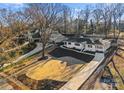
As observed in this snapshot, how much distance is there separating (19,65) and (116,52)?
1491mm

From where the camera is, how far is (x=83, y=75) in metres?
4.09

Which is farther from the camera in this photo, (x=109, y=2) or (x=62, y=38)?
(x=62, y=38)

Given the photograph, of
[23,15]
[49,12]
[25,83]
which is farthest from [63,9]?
[25,83]

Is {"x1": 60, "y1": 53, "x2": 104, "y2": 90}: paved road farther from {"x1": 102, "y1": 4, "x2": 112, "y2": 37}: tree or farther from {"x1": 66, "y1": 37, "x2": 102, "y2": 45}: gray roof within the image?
{"x1": 102, "y1": 4, "x2": 112, "y2": 37}: tree

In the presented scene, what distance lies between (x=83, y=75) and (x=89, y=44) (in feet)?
1.58

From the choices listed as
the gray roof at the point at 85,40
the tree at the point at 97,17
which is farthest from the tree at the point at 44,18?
the tree at the point at 97,17

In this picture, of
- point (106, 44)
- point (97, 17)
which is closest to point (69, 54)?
point (106, 44)

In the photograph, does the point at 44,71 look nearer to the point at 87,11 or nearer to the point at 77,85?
the point at 77,85

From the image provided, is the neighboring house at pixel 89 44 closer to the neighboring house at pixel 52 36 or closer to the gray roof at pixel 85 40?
the gray roof at pixel 85 40

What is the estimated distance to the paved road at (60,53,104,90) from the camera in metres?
4.02

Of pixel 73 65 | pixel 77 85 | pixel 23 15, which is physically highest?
pixel 23 15

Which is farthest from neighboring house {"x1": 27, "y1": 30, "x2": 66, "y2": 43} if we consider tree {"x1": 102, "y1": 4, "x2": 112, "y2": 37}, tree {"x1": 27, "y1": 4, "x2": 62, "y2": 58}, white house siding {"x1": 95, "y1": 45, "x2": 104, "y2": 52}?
tree {"x1": 102, "y1": 4, "x2": 112, "y2": 37}

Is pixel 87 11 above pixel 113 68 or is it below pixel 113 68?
above

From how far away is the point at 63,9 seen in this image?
411 cm
